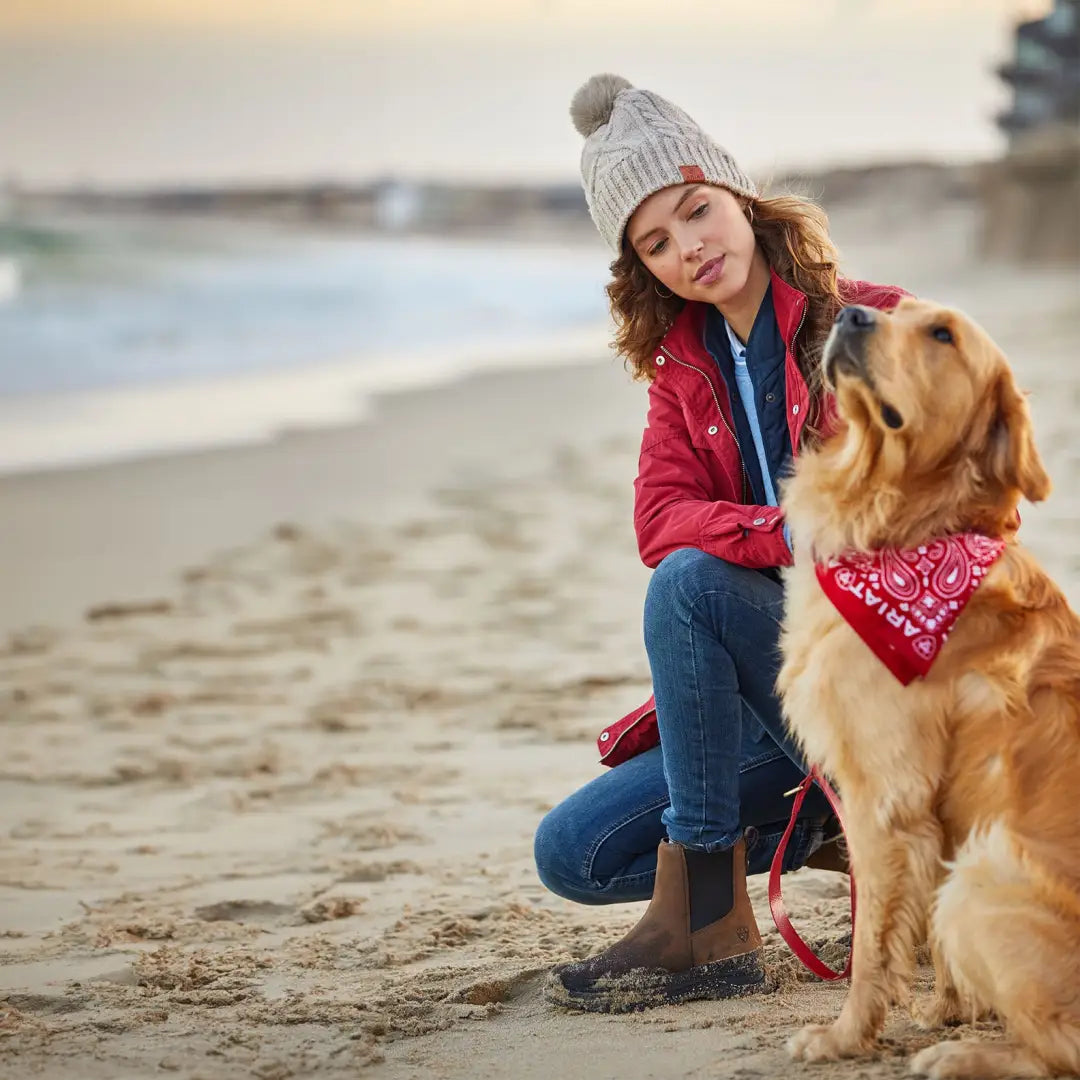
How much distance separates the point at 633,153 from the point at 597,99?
29cm

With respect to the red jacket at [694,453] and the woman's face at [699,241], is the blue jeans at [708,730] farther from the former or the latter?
the woman's face at [699,241]

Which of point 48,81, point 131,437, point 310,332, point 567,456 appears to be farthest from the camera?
point 48,81

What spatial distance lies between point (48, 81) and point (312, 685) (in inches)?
1141

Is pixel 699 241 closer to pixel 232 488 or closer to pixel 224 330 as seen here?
pixel 232 488

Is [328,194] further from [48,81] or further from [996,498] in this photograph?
[996,498]

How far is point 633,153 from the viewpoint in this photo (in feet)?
9.71

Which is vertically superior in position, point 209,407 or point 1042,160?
point 1042,160

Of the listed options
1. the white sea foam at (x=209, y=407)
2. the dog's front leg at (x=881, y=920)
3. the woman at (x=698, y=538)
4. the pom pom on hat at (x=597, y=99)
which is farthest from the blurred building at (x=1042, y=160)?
the dog's front leg at (x=881, y=920)

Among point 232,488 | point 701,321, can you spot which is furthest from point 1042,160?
point 701,321

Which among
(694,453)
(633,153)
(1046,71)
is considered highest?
(1046,71)

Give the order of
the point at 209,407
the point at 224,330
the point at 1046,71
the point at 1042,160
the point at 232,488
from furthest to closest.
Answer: the point at 1046,71 → the point at 1042,160 → the point at 224,330 → the point at 209,407 → the point at 232,488

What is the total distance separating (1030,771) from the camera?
224 cm

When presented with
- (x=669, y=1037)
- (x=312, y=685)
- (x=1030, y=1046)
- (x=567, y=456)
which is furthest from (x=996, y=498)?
(x=567, y=456)

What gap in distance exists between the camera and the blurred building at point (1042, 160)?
23531 mm
